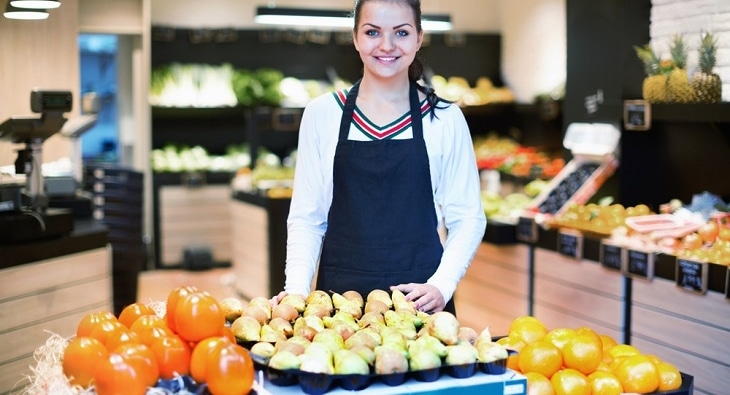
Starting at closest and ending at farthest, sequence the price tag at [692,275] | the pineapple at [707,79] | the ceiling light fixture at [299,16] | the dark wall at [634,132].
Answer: the price tag at [692,275]
the pineapple at [707,79]
the dark wall at [634,132]
the ceiling light fixture at [299,16]

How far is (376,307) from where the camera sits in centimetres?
240

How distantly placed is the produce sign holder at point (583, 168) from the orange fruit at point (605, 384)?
10.7 ft

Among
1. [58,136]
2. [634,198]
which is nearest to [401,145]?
[634,198]

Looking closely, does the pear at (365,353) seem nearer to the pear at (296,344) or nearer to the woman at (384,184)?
the pear at (296,344)

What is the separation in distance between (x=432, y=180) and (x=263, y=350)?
1032 millimetres

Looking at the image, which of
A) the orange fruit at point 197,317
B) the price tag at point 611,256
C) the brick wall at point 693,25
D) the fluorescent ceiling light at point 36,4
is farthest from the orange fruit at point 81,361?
the brick wall at point 693,25

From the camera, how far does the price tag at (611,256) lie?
4926 millimetres

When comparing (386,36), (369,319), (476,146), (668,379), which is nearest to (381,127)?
(386,36)

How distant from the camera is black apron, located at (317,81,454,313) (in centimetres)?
291

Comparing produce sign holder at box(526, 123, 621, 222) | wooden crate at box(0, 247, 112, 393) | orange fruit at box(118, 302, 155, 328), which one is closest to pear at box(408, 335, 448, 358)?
orange fruit at box(118, 302, 155, 328)

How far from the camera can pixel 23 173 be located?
4.91 meters

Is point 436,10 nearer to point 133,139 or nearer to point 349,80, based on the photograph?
point 349,80

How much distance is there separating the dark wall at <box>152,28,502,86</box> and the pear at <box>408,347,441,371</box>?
27.7 feet

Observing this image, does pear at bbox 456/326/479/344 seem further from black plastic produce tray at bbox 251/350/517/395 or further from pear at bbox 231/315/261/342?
pear at bbox 231/315/261/342
